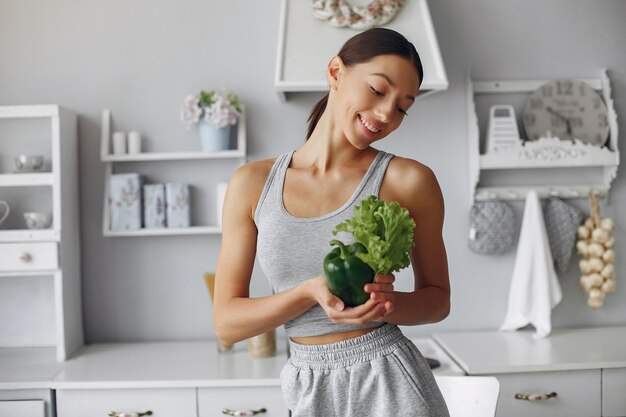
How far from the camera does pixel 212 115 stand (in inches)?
92.2

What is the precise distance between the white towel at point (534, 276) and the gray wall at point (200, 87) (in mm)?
110

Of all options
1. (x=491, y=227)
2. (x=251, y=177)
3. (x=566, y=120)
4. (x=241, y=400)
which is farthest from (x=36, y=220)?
(x=566, y=120)

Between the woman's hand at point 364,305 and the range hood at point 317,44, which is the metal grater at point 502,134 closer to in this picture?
the range hood at point 317,44

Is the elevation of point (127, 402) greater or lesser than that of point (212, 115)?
lesser

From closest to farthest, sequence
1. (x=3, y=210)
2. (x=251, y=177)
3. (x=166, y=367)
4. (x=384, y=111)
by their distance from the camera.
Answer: (x=384, y=111) → (x=251, y=177) → (x=166, y=367) → (x=3, y=210)

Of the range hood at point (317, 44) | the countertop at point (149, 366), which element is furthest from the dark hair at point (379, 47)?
the countertop at point (149, 366)

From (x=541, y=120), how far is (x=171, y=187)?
147cm

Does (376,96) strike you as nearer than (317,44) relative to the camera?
Yes

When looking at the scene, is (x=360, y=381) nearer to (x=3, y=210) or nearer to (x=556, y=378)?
(x=556, y=378)

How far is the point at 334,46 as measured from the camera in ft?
7.18

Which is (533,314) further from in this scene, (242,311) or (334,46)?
(242,311)

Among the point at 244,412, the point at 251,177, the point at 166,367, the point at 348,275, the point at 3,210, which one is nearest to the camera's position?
the point at 348,275

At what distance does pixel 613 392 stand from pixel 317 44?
1.54 m

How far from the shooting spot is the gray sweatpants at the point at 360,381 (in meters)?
0.99
